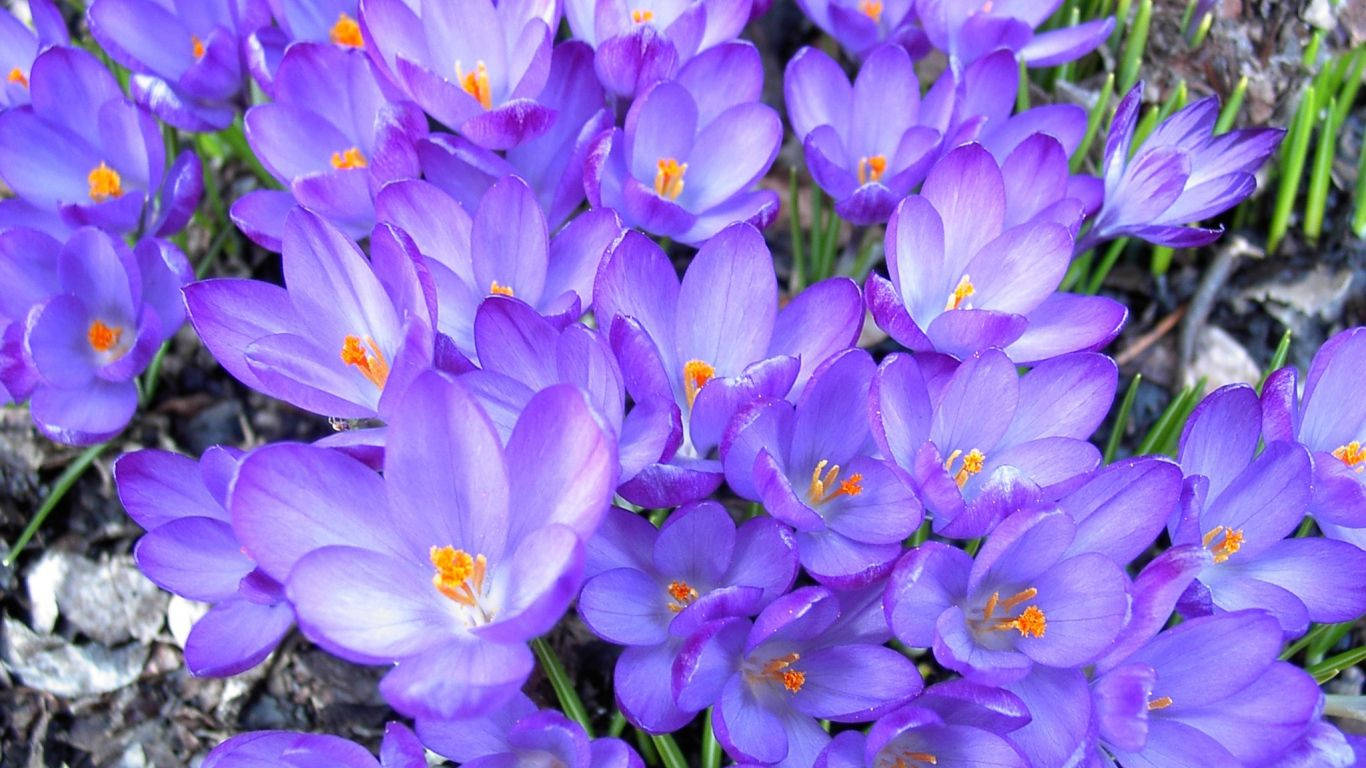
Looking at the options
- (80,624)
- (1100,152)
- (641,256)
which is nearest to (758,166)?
(641,256)

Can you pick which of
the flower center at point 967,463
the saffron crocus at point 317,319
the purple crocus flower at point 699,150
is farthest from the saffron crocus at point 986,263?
the saffron crocus at point 317,319

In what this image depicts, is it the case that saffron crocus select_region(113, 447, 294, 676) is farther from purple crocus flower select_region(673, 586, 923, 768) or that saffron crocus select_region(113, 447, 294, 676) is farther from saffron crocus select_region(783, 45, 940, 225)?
saffron crocus select_region(783, 45, 940, 225)

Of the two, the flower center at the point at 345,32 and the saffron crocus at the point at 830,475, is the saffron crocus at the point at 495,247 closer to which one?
the saffron crocus at the point at 830,475

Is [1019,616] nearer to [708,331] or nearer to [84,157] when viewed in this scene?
[708,331]


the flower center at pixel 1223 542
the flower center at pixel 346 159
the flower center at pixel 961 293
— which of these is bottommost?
the flower center at pixel 1223 542

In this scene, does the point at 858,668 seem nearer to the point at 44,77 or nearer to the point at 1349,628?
the point at 1349,628

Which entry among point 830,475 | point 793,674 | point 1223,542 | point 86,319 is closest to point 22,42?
point 86,319
